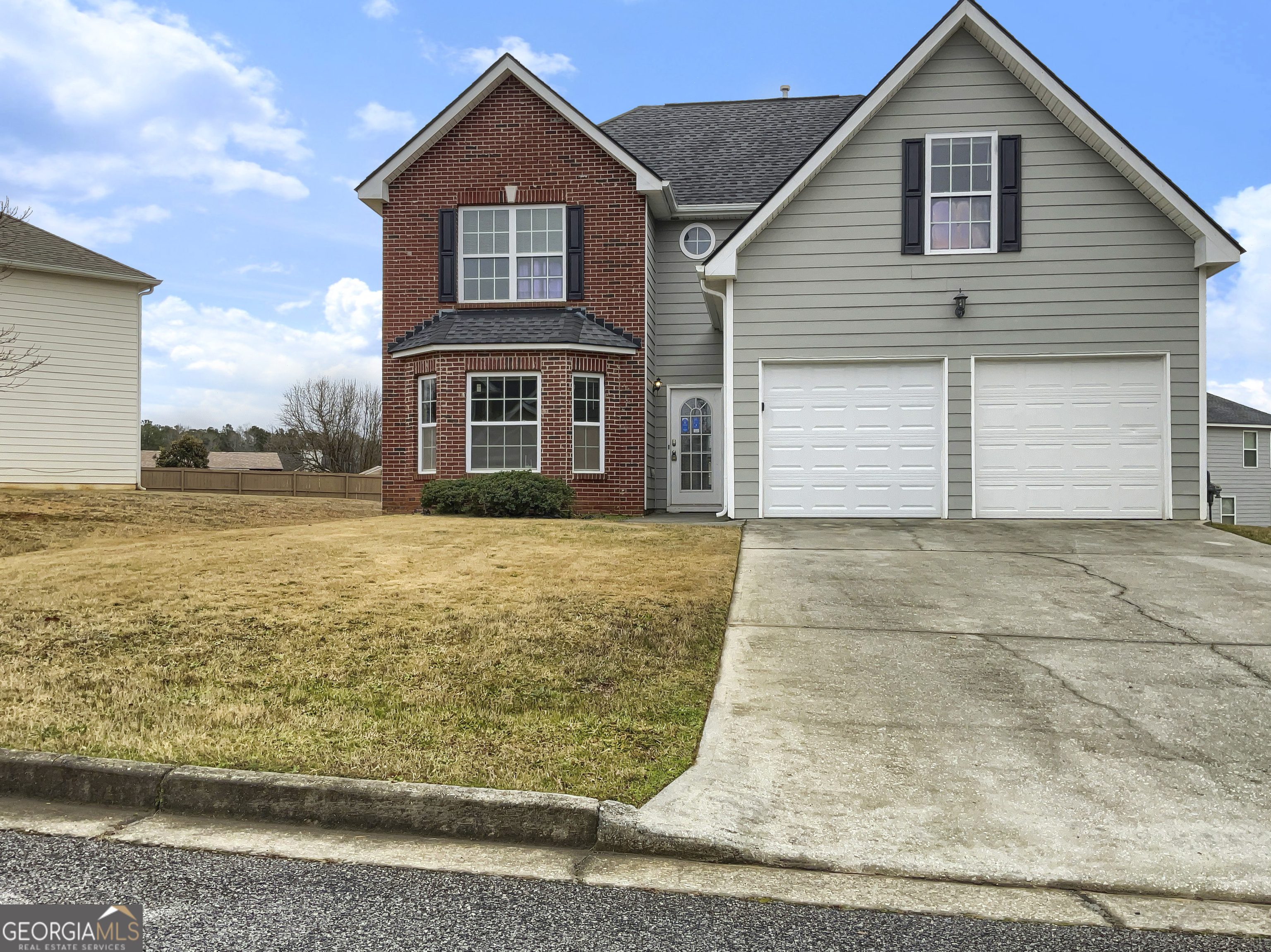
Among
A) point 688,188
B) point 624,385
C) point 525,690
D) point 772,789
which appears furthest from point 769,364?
point 772,789

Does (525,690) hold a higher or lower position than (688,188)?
lower

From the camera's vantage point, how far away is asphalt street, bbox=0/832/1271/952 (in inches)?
117

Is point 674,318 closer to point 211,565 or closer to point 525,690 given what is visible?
point 211,565

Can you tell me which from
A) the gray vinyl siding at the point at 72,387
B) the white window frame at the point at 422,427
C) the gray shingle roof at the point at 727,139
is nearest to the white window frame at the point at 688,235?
the gray shingle roof at the point at 727,139

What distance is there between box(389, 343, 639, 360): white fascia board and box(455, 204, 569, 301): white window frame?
127 centimetres

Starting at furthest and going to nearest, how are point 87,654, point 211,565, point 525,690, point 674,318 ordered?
point 674,318, point 211,565, point 87,654, point 525,690

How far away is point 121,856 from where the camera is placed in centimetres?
365

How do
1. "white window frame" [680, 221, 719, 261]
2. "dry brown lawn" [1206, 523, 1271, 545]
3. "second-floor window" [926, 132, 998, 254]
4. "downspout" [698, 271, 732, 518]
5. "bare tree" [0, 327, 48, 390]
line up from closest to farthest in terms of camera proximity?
"dry brown lawn" [1206, 523, 1271, 545]
"second-floor window" [926, 132, 998, 254]
"downspout" [698, 271, 732, 518]
"white window frame" [680, 221, 719, 261]
"bare tree" [0, 327, 48, 390]

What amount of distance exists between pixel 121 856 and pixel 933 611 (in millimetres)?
5739

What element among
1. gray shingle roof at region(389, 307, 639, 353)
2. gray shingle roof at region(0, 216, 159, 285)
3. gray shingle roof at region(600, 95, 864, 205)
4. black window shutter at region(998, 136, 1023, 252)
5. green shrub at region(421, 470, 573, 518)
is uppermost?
gray shingle roof at region(600, 95, 864, 205)

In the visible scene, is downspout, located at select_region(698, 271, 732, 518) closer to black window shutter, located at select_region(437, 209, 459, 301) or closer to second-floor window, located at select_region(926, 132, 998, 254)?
second-floor window, located at select_region(926, 132, 998, 254)

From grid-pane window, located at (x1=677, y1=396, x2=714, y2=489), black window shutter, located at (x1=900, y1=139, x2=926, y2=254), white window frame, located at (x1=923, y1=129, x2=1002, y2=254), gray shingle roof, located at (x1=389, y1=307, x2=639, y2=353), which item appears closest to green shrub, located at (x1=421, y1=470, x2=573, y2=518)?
gray shingle roof, located at (x1=389, y1=307, x2=639, y2=353)

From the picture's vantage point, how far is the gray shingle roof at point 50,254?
20.3 metres

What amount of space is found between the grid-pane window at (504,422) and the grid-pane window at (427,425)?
2.77ft
